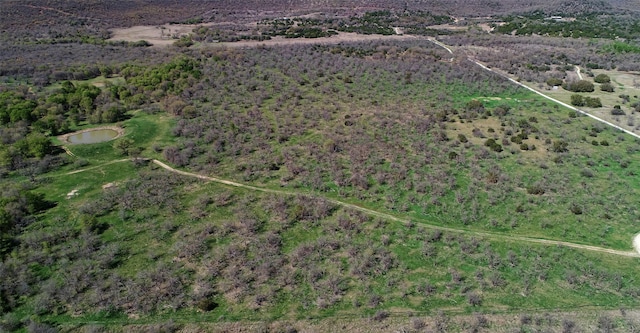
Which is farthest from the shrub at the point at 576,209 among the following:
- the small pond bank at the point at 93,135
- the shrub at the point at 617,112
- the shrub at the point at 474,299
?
the small pond bank at the point at 93,135

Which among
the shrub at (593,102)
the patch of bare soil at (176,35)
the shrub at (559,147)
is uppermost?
the patch of bare soil at (176,35)

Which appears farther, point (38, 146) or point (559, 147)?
point (559, 147)

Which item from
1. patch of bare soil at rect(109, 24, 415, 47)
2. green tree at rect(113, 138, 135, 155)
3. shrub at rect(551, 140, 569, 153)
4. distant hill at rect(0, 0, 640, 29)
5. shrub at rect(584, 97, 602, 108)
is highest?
distant hill at rect(0, 0, 640, 29)


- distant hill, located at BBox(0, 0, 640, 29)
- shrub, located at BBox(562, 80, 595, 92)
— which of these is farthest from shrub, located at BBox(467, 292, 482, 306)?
distant hill, located at BBox(0, 0, 640, 29)

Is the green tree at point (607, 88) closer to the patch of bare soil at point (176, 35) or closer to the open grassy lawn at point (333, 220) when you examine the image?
the open grassy lawn at point (333, 220)

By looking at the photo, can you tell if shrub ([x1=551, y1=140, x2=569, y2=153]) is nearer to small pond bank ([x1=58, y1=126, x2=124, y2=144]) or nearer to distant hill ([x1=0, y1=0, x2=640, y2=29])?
small pond bank ([x1=58, y1=126, x2=124, y2=144])

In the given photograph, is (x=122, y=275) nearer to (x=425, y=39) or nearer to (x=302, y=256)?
(x=302, y=256)

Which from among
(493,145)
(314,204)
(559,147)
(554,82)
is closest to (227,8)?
(554,82)

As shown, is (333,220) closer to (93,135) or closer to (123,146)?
(123,146)
